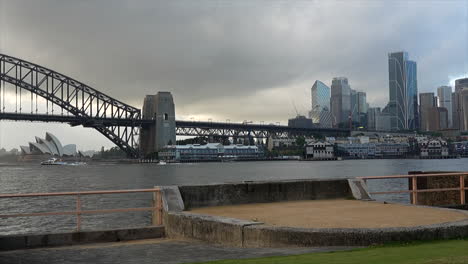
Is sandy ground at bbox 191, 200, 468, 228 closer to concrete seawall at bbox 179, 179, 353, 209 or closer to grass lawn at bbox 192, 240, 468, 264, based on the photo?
concrete seawall at bbox 179, 179, 353, 209

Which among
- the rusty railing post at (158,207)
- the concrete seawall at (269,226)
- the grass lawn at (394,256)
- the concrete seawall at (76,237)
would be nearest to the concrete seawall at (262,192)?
the concrete seawall at (269,226)

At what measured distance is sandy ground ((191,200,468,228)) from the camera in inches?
371

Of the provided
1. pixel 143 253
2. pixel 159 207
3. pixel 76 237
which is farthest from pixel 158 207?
pixel 143 253

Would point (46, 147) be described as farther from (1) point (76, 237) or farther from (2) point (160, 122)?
(1) point (76, 237)

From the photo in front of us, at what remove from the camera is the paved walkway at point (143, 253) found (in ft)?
25.3

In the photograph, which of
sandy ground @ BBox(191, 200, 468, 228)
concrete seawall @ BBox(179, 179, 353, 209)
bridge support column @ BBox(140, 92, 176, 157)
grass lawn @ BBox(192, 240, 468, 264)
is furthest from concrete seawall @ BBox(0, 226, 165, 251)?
bridge support column @ BBox(140, 92, 176, 157)

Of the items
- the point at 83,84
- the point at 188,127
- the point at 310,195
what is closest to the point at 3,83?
the point at 83,84

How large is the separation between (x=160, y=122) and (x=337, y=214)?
149474mm

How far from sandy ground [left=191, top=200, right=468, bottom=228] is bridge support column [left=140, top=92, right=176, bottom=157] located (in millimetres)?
145649

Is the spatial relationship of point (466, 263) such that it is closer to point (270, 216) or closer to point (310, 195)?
point (270, 216)

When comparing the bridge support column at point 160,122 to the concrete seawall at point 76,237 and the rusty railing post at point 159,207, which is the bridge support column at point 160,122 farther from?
the concrete seawall at point 76,237

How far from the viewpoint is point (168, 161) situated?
536 ft

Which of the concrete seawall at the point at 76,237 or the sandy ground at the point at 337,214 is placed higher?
the sandy ground at the point at 337,214

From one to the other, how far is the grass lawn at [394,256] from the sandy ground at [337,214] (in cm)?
150
